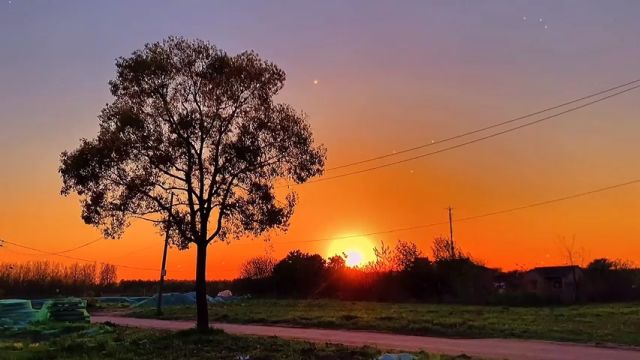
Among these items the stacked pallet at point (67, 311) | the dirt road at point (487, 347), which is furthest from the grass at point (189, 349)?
the stacked pallet at point (67, 311)

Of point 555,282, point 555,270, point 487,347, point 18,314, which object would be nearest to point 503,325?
point 487,347

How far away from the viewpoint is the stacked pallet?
31859 mm

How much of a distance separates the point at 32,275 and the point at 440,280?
5816 centimetres

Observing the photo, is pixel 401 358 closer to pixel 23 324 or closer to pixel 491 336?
pixel 491 336

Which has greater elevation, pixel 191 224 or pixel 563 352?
pixel 191 224

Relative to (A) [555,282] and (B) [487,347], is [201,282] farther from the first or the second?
(A) [555,282]

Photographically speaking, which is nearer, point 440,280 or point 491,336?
point 491,336

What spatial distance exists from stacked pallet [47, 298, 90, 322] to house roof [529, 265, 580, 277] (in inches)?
1754

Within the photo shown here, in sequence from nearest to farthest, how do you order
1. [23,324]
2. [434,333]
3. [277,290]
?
[434,333] < [23,324] < [277,290]

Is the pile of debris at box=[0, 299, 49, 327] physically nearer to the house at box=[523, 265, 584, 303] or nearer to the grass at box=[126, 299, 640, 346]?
the grass at box=[126, 299, 640, 346]

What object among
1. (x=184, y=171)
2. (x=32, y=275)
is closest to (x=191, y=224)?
(x=184, y=171)

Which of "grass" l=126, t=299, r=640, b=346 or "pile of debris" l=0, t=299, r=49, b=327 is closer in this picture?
"grass" l=126, t=299, r=640, b=346

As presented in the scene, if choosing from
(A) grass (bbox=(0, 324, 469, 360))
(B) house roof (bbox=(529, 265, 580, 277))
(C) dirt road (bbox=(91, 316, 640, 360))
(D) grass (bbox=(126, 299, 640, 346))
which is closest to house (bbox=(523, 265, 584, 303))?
(B) house roof (bbox=(529, 265, 580, 277))

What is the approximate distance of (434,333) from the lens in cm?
2469
